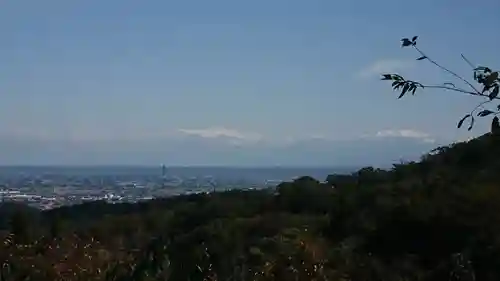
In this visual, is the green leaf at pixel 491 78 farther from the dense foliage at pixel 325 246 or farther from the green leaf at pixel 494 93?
the dense foliage at pixel 325 246

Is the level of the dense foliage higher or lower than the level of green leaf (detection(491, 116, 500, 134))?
lower

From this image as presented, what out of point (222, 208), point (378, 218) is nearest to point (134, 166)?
point (222, 208)

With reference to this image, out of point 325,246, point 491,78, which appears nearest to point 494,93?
point 491,78

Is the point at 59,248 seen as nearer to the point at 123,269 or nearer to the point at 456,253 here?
the point at 123,269

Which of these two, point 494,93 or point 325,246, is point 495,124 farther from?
point 325,246

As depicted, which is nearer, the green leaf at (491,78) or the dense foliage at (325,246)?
the green leaf at (491,78)

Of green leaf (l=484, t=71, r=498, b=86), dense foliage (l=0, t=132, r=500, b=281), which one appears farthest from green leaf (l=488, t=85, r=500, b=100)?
dense foliage (l=0, t=132, r=500, b=281)

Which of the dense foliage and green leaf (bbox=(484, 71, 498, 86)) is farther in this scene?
the dense foliage

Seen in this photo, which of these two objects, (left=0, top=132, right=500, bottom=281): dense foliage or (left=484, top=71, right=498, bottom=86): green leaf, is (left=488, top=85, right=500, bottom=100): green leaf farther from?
(left=0, top=132, right=500, bottom=281): dense foliage

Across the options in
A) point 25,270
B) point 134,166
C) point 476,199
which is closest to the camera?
point 25,270

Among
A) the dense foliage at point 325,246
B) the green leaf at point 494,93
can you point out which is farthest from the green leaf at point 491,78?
the dense foliage at point 325,246

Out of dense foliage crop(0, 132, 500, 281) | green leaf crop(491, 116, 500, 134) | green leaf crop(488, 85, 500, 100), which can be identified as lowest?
dense foliage crop(0, 132, 500, 281)
